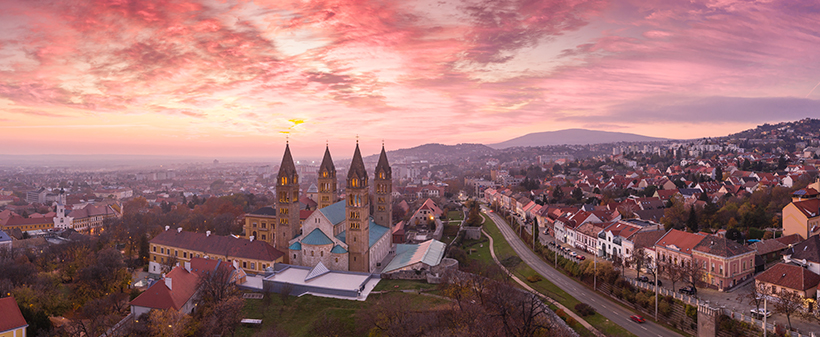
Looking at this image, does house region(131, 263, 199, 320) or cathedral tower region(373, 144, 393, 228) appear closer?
house region(131, 263, 199, 320)

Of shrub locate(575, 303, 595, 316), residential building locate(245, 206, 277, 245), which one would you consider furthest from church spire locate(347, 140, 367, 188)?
shrub locate(575, 303, 595, 316)

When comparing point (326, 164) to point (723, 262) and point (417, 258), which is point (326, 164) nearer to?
point (417, 258)

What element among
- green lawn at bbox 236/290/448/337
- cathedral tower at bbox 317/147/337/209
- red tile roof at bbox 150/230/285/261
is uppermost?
cathedral tower at bbox 317/147/337/209

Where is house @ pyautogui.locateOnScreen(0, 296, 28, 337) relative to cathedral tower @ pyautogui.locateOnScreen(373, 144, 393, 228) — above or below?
below

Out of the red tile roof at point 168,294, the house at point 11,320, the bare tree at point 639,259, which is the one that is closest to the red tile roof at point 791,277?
the bare tree at point 639,259

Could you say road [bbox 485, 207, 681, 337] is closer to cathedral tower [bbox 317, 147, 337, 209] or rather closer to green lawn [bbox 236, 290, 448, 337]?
green lawn [bbox 236, 290, 448, 337]

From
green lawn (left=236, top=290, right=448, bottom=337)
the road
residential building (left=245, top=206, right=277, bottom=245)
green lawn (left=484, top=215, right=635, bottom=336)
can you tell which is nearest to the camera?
green lawn (left=236, top=290, right=448, bottom=337)
